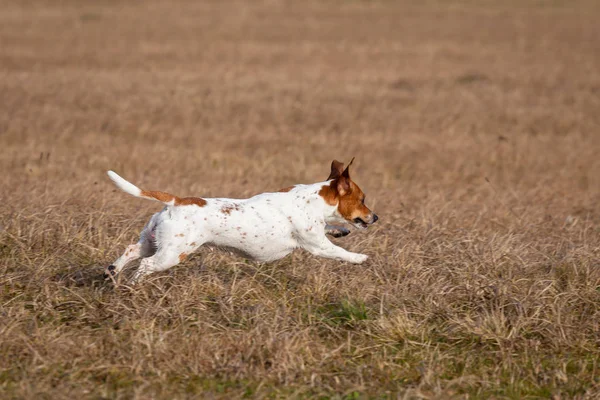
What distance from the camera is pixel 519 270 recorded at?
6.73 m

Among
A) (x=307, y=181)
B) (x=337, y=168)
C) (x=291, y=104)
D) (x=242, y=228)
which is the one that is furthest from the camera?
(x=291, y=104)

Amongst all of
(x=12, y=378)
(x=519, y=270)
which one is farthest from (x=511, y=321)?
(x=12, y=378)

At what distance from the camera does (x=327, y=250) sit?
20.9 ft

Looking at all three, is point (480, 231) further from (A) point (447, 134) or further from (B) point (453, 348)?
(A) point (447, 134)

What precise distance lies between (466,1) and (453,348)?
32324mm

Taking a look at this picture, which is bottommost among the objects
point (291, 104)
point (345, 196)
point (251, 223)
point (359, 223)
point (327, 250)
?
point (291, 104)

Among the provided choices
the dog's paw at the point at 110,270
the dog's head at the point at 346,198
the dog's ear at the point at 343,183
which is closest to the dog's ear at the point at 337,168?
the dog's head at the point at 346,198

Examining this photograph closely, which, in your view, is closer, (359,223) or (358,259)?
(358,259)

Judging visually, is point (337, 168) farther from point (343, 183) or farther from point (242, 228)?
point (242, 228)

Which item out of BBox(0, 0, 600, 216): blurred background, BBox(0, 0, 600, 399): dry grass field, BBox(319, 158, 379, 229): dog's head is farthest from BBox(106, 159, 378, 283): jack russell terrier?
BBox(0, 0, 600, 216): blurred background

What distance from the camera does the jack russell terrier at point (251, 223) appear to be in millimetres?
5969

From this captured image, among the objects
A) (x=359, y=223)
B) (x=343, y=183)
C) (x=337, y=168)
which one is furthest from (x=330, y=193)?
(x=359, y=223)

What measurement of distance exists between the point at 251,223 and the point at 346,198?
0.80 meters

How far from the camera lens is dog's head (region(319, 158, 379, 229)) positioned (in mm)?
6477
